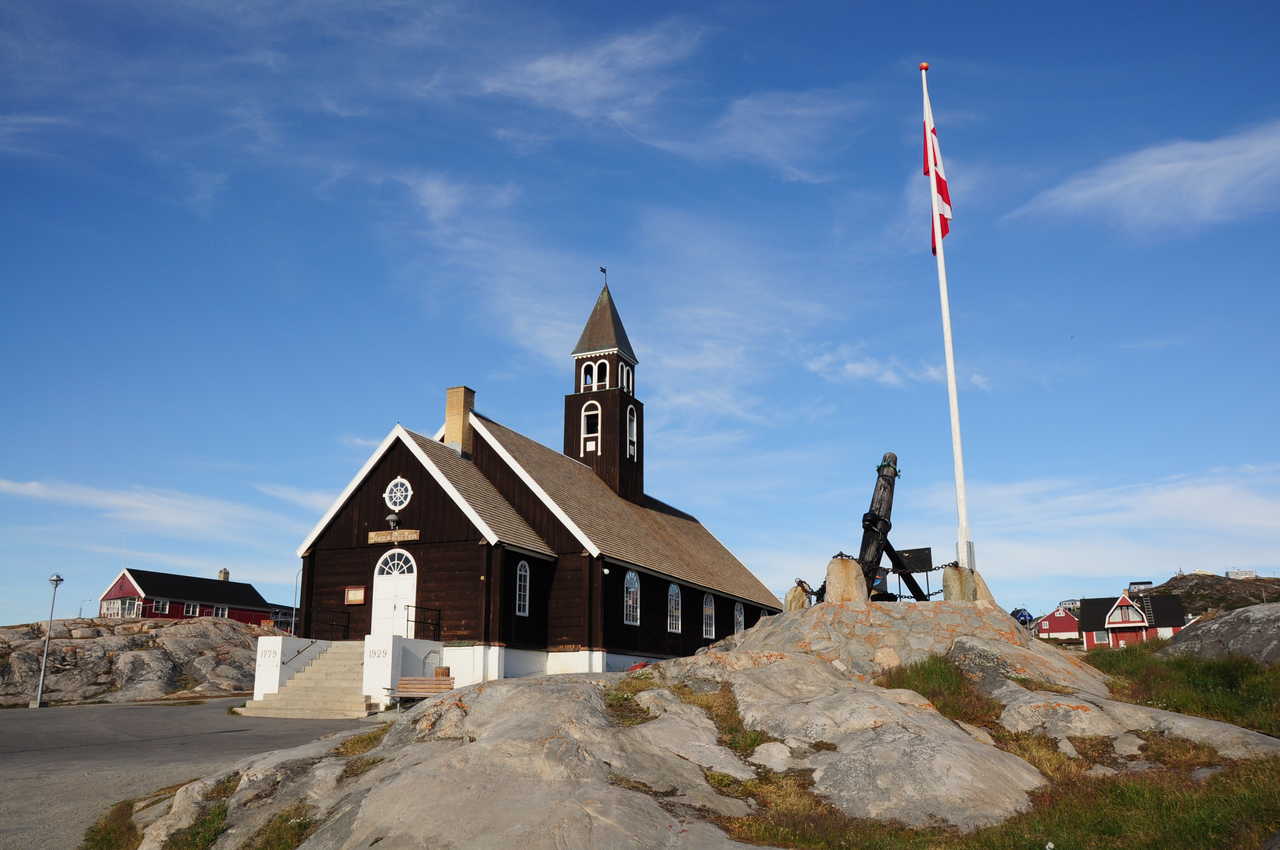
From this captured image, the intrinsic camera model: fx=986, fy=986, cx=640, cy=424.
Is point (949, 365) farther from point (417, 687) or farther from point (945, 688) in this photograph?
point (417, 687)

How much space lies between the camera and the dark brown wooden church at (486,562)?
30.8m

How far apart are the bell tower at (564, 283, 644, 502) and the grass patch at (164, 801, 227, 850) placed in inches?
1145

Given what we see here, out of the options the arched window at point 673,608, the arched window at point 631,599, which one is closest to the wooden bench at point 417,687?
the arched window at point 631,599

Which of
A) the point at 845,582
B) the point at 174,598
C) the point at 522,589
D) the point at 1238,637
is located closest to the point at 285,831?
the point at 845,582

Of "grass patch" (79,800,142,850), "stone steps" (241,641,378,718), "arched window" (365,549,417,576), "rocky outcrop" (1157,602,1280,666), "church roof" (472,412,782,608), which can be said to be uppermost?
"church roof" (472,412,782,608)

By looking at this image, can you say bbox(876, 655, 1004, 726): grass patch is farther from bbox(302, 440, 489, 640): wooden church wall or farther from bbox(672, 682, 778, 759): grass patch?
bbox(302, 440, 489, 640): wooden church wall

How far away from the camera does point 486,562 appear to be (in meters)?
30.4

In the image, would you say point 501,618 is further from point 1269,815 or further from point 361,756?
point 1269,815

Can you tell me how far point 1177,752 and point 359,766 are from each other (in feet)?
35.7

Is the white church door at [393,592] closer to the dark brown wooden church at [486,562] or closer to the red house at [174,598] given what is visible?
the dark brown wooden church at [486,562]

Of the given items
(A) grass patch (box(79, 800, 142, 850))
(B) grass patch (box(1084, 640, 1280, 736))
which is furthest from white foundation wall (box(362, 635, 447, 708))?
(B) grass patch (box(1084, 640, 1280, 736))

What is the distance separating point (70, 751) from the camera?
19.8 metres

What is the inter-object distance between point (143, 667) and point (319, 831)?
29.1 meters

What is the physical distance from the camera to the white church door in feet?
104
